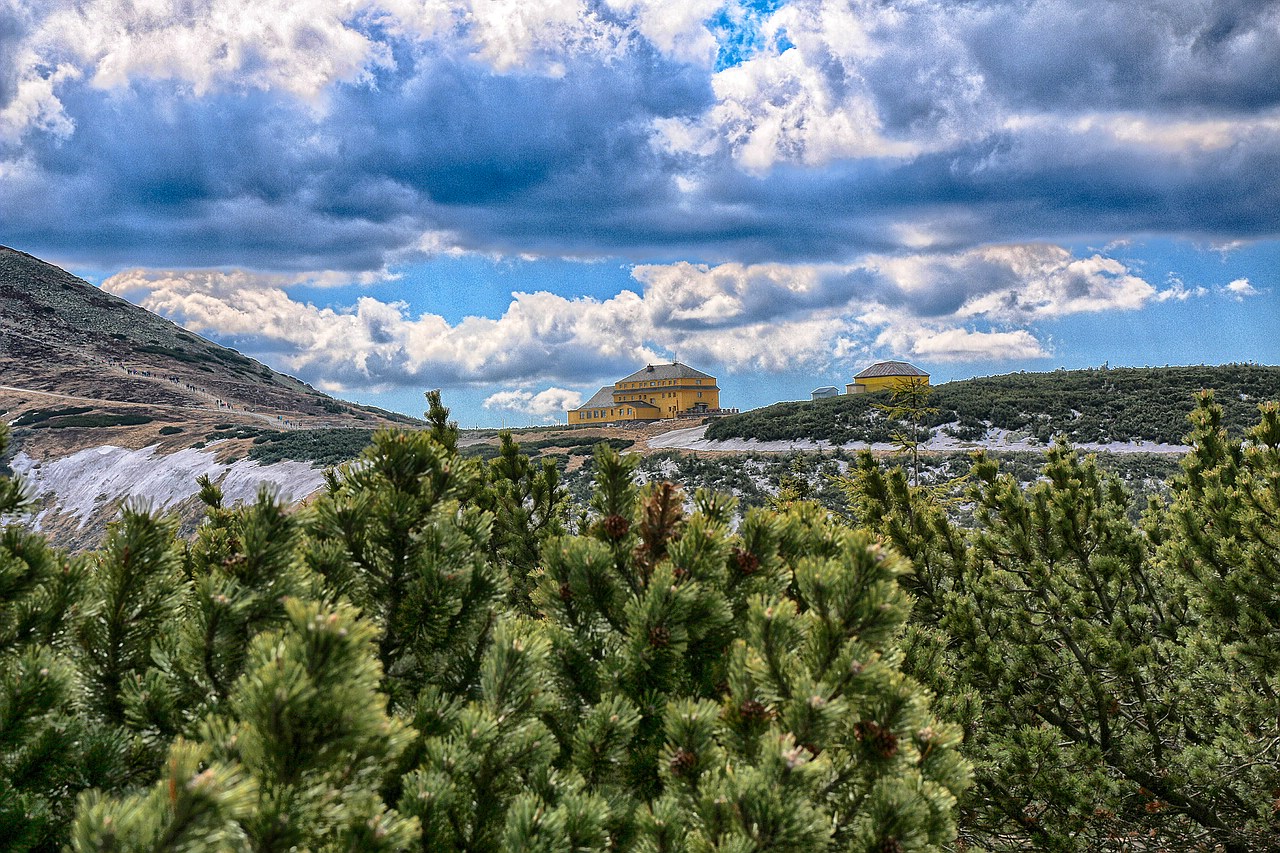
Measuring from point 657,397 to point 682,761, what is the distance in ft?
261

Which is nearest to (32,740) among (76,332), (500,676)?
(500,676)

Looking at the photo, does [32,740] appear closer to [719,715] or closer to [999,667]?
[719,715]

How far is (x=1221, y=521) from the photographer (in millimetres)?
5527

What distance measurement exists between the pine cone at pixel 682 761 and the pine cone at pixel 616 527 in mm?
Answer: 786

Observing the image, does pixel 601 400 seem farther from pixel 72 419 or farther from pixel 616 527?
pixel 616 527

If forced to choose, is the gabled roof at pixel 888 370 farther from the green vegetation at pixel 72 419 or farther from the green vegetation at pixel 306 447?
the green vegetation at pixel 72 419

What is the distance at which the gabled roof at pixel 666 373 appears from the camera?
268ft

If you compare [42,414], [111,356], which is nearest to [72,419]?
[42,414]

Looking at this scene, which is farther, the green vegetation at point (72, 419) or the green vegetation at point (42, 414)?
the green vegetation at point (42, 414)

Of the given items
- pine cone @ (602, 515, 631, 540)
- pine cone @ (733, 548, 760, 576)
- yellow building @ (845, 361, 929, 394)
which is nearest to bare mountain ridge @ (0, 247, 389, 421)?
yellow building @ (845, 361, 929, 394)

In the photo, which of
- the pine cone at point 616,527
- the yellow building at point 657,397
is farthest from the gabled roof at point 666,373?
the pine cone at point 616,527

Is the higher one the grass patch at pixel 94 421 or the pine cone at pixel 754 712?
the grass patch at pixel 94 421

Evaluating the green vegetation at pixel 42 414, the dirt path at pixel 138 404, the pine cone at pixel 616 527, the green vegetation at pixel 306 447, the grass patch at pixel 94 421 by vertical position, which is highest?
the dirt path at pixel 138 404

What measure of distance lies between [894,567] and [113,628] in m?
2.15
